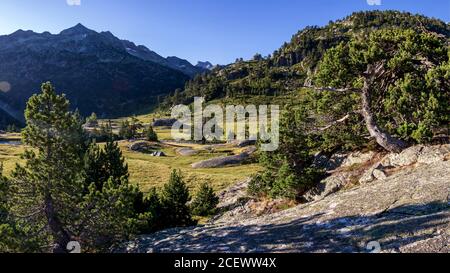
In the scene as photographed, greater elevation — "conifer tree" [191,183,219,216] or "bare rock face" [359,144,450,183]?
"bare rock face" [359,144,450,183]

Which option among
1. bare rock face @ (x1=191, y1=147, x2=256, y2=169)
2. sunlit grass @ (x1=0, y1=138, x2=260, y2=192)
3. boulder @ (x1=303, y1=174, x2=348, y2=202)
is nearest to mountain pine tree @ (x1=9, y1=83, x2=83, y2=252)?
boulder @ (x1=303, y1=174, x2=348, y2=202)

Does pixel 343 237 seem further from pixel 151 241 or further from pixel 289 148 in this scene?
pixel 289 148

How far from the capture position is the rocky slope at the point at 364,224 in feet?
54.7

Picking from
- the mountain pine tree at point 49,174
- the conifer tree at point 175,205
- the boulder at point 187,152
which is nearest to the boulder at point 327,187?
the conifer tree at point 175,205

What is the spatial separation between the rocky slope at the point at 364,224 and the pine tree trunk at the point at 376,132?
7.93 feet

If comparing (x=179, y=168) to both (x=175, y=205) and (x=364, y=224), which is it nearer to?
(x=175, y=205)

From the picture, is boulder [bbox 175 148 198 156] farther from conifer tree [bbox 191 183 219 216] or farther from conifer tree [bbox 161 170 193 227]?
conifer tree [bbox 161 170 193 227]

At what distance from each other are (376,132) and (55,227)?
26.4m

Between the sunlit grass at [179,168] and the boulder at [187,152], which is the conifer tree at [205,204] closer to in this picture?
the sunlit grass at [179,168]

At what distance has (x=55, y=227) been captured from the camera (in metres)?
23.7

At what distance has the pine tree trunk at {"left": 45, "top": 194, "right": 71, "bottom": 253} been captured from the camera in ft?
76.5

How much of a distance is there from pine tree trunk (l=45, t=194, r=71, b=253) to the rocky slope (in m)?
3.87

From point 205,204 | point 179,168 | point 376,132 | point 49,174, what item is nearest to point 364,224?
point 376,132

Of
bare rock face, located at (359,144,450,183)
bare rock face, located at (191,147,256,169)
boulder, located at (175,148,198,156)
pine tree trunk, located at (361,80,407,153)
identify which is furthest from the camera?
boulder, located at (175,148,198,156)
